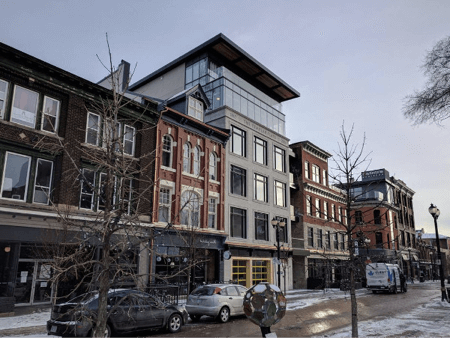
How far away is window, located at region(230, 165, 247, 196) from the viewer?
29.5 metres

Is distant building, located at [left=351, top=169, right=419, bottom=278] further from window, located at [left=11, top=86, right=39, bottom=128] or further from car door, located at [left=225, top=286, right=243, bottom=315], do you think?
window, located at [left=11, top=86, right=39, bottom=128]

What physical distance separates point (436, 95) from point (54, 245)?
15.8 m

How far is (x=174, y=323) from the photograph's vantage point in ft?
41.3

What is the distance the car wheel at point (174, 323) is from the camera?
12453mm

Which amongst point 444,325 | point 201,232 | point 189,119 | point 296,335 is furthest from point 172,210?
point 444,325

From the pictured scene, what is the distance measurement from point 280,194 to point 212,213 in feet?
34.1

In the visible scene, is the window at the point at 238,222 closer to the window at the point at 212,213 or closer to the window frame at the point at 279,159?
the window at the point at 212,213

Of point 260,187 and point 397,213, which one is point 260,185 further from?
point 397,213

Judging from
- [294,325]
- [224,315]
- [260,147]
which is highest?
[260,147]

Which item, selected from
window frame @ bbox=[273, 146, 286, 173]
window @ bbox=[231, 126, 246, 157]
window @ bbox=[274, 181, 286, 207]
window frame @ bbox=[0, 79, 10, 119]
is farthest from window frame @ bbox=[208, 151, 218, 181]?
window frame @ bbox=[0, 79, 10, 119]

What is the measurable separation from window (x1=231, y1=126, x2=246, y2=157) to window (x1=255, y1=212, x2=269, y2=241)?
5.39m

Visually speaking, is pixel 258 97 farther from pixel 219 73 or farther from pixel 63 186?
pixel 63 186

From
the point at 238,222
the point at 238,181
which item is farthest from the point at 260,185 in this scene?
the point at 238,222

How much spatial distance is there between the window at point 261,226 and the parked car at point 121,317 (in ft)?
61.2
